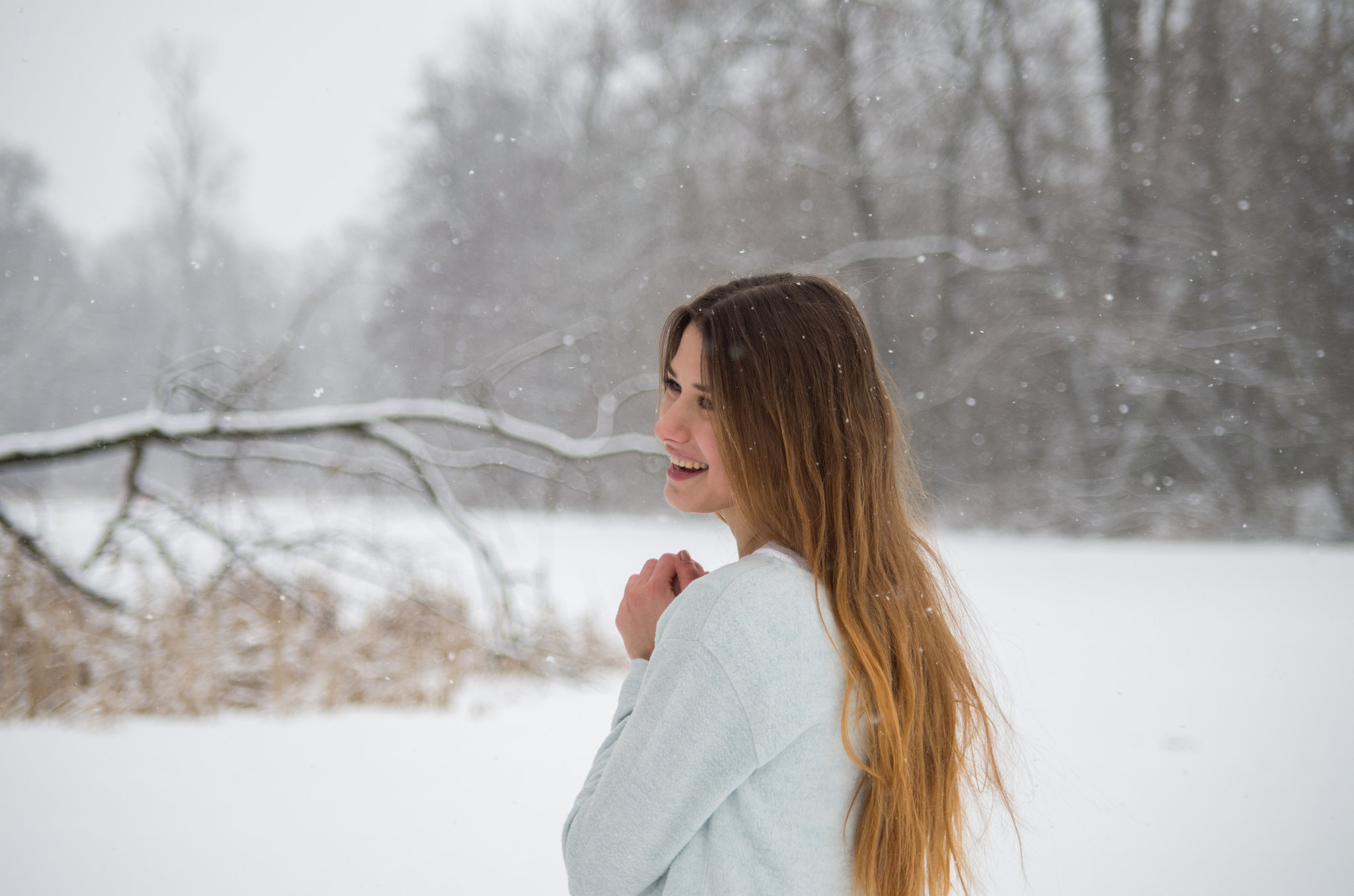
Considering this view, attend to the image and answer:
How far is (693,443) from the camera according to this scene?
25.9 inches

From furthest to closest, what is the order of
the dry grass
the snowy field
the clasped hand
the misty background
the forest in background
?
the forest in background < the misty background < the dry grass < the snowy field < the clasped hand

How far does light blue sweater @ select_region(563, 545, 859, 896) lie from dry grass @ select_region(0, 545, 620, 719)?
5.45ft

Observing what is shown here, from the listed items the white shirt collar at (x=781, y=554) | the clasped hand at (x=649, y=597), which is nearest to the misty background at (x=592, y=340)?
the clasped hand at (x=649, y=597)

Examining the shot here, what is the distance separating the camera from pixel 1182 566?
2.75m

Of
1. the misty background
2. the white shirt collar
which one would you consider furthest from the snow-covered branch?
the white shirt collar

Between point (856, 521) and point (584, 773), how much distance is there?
1522mm

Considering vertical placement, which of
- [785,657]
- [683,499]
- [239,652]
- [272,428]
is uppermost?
[272,428]

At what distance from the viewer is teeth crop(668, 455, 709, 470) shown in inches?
26.0

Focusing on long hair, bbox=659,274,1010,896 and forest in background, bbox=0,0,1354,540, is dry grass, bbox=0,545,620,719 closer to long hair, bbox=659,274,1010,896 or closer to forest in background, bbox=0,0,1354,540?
forest in background, bbox=0,0,1354,540

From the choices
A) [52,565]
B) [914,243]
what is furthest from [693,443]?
[914,243]

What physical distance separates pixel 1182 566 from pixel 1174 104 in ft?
5.77

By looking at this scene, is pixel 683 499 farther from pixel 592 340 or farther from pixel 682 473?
pixel 592 340

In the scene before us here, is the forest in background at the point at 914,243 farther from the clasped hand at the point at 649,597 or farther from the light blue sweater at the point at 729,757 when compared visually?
the light blue sweater at the point at 729,757

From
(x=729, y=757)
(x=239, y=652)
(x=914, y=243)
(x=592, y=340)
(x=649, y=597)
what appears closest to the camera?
(x=729, y=757)
